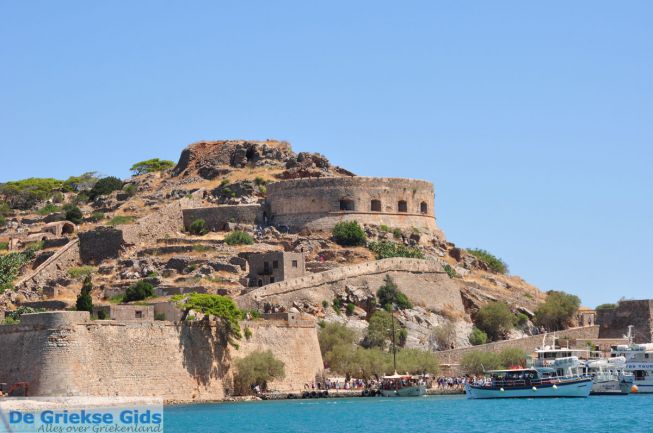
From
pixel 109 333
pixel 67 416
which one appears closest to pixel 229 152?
pixel 109 333

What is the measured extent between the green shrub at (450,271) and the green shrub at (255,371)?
16825mm

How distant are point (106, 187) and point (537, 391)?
3429 cm

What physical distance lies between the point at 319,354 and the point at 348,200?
16364 millimetres

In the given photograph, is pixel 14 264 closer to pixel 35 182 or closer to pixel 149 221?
pixel 149 221

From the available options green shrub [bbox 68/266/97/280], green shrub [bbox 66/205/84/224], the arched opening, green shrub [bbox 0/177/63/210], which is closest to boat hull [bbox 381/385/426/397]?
green shrub [bbox 68/266/97/280]

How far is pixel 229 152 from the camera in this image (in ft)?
282

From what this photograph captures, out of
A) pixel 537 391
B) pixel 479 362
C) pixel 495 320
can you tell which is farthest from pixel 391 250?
pixel 537 391

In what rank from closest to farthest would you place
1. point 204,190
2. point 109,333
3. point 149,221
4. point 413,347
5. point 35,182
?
point 109,333 < point 413,347 < point 149,221 < point 204,190 < point 35,182

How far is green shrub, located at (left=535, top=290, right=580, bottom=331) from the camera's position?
244 ft

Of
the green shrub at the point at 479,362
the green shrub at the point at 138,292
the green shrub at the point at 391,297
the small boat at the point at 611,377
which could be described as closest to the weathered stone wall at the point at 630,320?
the small boat at the point at 611,377

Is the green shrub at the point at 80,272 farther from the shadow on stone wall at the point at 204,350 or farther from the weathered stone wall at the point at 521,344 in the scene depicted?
the weathered stone wall at the point at 521,344

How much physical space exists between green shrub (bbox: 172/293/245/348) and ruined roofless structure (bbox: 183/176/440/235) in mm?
17673

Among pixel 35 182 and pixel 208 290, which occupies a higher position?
pixel 35 182

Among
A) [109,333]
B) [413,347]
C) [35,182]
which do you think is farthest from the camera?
[35,182]
